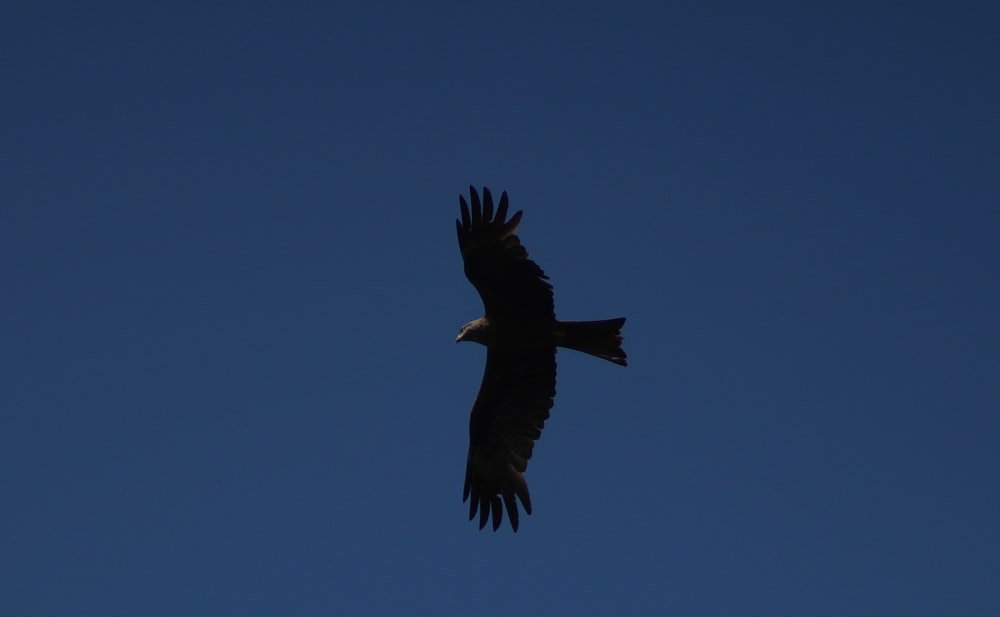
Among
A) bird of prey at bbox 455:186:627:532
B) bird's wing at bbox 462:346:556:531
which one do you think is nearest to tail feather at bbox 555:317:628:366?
bird of prey at bbox 455:186:627:532

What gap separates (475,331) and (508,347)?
1.34 feet

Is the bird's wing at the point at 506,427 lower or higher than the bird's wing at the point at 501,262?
lower

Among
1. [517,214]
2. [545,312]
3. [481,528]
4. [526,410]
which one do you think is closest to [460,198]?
[517,214]

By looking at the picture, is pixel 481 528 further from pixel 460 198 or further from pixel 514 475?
pixel 460 198

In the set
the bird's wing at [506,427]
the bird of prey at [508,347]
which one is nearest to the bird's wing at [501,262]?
the bird of prey at [508,347]

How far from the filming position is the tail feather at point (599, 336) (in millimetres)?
11914

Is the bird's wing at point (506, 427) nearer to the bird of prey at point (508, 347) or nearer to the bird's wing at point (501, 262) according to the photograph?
the bird of prey at point (508, 347)

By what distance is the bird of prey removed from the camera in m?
11.9

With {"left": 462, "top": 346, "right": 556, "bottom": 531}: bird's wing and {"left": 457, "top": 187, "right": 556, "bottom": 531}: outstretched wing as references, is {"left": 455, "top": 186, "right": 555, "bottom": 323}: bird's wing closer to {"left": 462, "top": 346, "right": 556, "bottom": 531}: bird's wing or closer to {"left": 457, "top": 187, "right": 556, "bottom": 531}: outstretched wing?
{"left": 457, "top": 187, "right": 556, "bottom": 531}: outstretched wing

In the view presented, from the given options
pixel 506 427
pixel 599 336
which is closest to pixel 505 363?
pixel 506 427

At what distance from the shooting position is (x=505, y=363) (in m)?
12.9

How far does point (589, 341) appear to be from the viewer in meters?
12.0

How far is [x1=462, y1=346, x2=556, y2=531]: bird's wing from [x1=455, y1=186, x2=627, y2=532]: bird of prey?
0.04 feet

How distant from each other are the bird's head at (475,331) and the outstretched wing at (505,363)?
0.08 m
